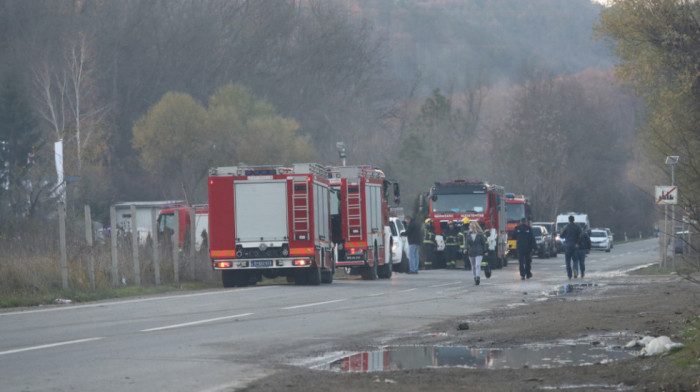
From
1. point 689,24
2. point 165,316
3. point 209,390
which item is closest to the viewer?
point 209,390

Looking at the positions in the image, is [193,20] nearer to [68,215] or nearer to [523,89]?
[523,89]

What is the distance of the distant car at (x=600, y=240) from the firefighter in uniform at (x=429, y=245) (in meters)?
28.2

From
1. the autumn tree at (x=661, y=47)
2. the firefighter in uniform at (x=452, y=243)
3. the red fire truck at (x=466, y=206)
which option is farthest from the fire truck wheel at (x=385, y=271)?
the autumn tree at (x=661, y=47)

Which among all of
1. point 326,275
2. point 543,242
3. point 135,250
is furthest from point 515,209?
point 135,250

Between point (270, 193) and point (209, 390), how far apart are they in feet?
63.6

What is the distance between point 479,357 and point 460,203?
3153 cm

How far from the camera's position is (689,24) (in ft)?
119

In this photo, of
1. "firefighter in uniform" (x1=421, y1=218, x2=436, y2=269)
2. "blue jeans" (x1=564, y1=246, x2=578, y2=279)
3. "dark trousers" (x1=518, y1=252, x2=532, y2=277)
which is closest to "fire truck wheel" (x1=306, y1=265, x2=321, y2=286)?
"dark trousers" (x1=518, y1=252, x2=532, y2=277)

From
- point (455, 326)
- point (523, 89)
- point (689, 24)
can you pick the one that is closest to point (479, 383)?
point (455, 326)

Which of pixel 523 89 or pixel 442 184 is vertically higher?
pixel 523 89

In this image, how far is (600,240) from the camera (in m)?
71.7

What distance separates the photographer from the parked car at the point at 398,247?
39250 millimetres

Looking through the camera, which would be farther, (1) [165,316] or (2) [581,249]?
(2) [581,249]

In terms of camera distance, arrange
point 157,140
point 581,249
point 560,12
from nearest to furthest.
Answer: point 581,249, point 157,140, point 560,12
